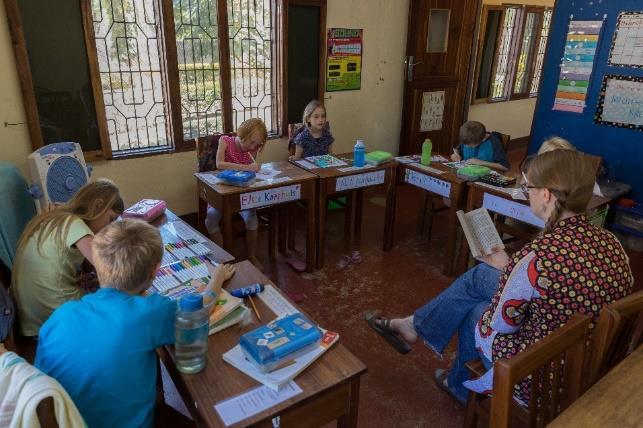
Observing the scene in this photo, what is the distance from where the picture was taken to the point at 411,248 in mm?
3754

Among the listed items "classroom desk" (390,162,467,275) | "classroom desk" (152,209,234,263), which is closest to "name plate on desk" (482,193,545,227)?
"classroom desk" (390,162,467,275)

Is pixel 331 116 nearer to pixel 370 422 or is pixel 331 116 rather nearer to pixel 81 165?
pixel 81 165

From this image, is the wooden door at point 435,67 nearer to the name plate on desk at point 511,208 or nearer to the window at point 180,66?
the window at point 180,66

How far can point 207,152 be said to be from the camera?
335 centimetres

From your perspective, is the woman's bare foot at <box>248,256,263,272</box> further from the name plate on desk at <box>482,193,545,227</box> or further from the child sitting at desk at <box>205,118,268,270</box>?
the name plate on desk at <box>482,193,545,227</box>

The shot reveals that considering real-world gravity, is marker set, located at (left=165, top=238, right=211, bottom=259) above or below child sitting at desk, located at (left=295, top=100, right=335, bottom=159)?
below

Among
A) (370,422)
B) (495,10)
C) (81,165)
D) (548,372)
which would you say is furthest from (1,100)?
(495,10)

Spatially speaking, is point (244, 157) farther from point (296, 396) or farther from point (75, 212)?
point (296, 396)

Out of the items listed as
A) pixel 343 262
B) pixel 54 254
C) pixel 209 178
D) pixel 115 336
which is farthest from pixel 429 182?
pixel 115 336

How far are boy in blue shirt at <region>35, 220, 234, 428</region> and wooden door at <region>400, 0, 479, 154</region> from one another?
4.16 meters

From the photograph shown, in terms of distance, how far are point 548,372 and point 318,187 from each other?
2.14 metres

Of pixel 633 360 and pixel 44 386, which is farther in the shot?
pixel 633 360

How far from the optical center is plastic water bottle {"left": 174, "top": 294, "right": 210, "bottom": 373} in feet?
4.00

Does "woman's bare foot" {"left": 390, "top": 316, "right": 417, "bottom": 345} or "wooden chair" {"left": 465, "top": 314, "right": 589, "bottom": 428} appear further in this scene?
"woman's bare foot" {"left": 390, "top": 316, "right": 417, "bottom": 345}
